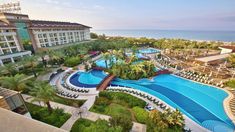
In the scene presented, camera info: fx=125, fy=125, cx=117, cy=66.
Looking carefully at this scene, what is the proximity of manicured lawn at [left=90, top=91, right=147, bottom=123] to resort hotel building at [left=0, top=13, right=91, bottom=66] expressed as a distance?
102ft

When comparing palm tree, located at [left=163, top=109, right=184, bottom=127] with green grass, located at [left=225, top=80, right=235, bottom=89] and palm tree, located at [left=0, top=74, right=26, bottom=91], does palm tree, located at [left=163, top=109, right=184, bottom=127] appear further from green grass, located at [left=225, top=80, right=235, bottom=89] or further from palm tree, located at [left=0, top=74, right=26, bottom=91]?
palm tree, located at [left=0, top=74, right=26, bottom=91]

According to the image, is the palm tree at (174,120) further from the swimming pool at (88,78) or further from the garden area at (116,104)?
the swimming pool at (88,78)

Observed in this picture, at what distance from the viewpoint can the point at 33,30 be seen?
43125 millimetres

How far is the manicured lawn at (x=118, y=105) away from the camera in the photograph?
15.9 meters

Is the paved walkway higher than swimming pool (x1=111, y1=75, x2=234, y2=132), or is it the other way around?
the paved walkway

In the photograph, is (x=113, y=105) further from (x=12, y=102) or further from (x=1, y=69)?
(x=1, y=69)

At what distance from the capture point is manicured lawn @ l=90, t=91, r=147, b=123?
1590 centimetres

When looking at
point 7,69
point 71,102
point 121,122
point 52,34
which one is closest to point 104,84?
point 71,102

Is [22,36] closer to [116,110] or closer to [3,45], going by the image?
[3,45]

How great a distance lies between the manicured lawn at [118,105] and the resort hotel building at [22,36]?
31.0 m

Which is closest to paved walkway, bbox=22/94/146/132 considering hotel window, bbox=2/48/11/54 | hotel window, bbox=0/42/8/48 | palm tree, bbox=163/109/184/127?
palm tree, bbox=163/109/184/127

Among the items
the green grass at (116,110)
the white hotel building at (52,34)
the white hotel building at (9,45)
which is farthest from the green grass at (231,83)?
the white hotel building at (52,34)

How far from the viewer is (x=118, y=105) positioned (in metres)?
17.9

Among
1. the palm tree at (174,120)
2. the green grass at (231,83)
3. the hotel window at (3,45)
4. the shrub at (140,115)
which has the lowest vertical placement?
the shrub at (140,115)
